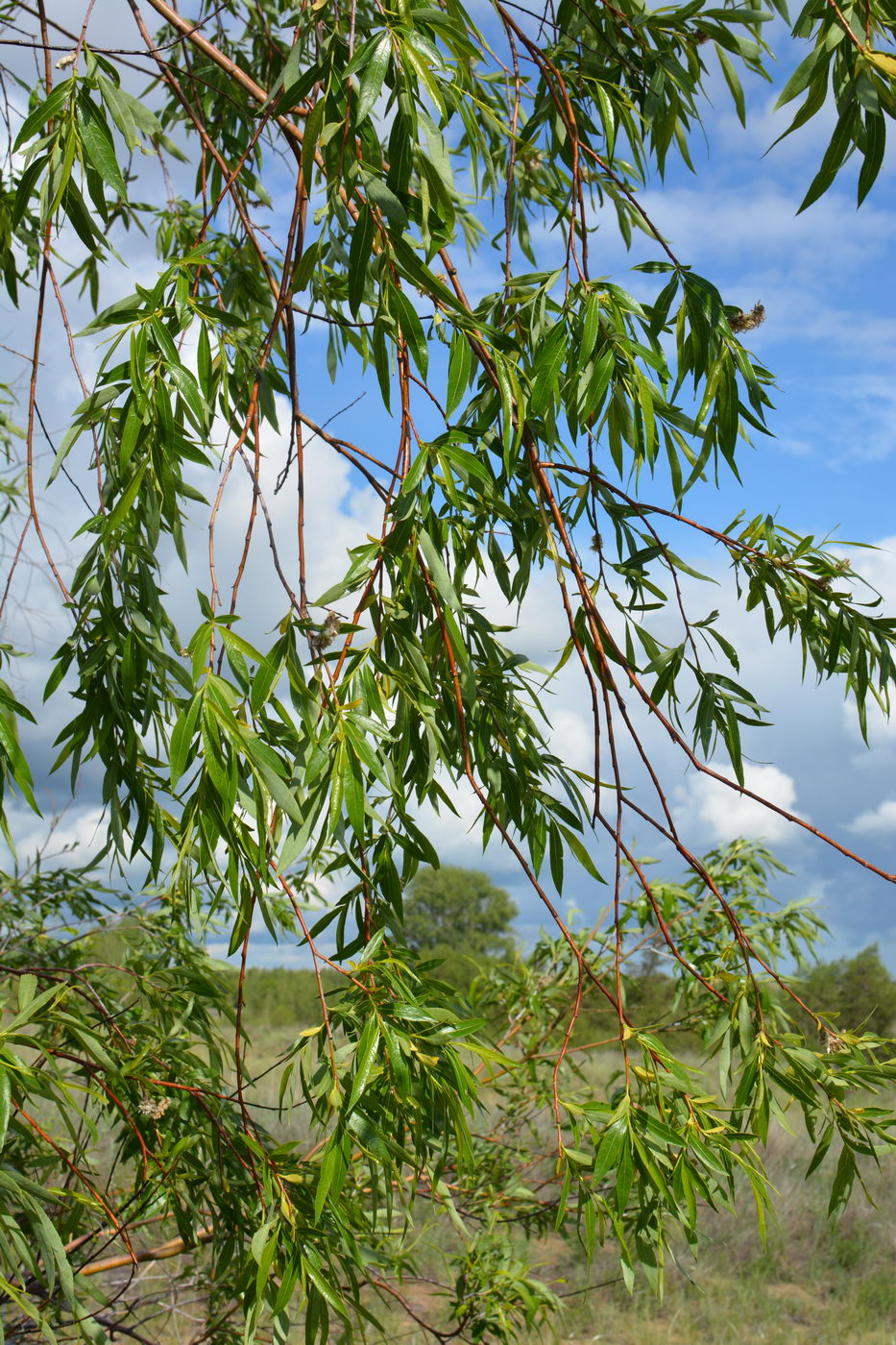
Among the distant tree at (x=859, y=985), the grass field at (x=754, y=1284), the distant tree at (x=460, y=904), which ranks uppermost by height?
the distant tree at (x=460, y=904)

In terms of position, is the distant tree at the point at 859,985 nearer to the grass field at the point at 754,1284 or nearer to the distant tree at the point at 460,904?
the grass field at the point at 754,1284

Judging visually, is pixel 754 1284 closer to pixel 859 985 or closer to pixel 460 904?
pixel 859 985

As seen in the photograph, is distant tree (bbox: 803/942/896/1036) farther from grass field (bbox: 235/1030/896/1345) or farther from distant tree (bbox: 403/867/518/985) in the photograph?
distant tree (bbox: 403/867/518/985)

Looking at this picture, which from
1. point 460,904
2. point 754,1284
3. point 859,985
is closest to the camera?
point 754,1284

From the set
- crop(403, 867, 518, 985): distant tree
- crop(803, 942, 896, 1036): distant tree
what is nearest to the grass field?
crop(803, 942, 896, 1036): distant tree

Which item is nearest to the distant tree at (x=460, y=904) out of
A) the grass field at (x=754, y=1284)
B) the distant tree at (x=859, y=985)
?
the distant tree at (x=859, y=985)

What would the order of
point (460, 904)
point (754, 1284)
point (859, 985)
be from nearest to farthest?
point (754, 1284)
point (859, 985)
point (460, 904)

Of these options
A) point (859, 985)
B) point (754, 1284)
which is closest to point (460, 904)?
point (859, 985)

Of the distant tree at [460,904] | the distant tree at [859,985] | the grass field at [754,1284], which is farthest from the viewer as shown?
the distant tree at [460,904]

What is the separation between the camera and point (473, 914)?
11.7 meters

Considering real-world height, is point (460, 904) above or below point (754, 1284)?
above

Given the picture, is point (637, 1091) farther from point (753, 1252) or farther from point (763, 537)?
point (753, 1252)

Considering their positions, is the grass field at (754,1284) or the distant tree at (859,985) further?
the distant tree at (859,985)

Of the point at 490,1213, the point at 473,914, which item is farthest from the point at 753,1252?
the point at 473,914
